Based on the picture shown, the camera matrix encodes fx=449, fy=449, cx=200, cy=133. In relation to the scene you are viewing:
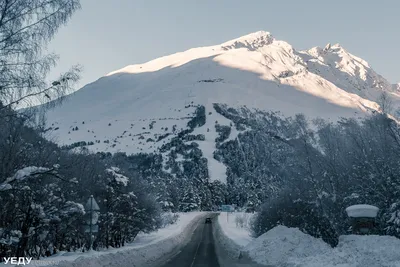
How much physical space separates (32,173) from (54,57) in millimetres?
2665

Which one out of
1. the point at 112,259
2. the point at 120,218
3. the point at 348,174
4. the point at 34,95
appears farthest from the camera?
the point at 120,218

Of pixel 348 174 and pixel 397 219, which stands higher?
pixel 348 174

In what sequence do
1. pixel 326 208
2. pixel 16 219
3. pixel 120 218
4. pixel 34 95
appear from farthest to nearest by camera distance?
pixel 120 218 < pixel 326 208 < pixel 16 219 < pixel 34 95

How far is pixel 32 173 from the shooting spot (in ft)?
33.4

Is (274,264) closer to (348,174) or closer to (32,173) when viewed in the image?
(32,173)

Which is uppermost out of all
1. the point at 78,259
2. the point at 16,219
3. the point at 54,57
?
the point at 54,57

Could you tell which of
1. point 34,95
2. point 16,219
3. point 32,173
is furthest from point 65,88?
point 16,219

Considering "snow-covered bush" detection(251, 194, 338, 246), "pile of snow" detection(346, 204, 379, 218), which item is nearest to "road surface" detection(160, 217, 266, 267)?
"snow-covered bush" detection(251, 194, 338, 246)

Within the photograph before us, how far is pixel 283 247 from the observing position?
18500 millimetres

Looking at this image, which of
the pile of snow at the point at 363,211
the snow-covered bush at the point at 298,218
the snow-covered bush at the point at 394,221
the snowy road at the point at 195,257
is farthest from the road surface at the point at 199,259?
the snow-covered bush at the point at 394,221

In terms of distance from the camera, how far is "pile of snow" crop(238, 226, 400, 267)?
11.4m

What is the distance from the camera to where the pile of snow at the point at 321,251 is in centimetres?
1144

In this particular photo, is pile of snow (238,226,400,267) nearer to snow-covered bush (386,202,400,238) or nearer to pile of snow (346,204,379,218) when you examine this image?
pile of snow (346,204,379,218)

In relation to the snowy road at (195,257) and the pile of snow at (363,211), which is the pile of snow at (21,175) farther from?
the snowy road at (195,257)
